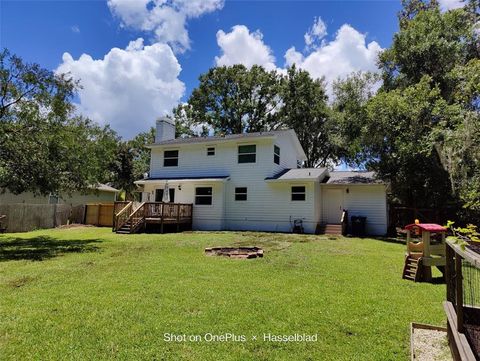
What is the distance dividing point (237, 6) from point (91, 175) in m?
10.6

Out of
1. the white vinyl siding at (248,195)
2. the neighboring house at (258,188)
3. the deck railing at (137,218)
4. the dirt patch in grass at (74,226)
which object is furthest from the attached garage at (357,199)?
the dirt patch in grass at (74,226)

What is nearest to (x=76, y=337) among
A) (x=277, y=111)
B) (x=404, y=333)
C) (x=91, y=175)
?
(x=404, y=333)

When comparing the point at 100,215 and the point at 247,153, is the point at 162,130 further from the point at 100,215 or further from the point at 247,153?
the point at 247,153

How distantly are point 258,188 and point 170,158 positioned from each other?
675 centimetres

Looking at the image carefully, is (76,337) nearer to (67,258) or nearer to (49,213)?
(67,258)

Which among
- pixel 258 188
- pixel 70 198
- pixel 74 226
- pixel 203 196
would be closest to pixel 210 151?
pixel 203 196

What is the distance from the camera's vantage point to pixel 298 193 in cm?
1759

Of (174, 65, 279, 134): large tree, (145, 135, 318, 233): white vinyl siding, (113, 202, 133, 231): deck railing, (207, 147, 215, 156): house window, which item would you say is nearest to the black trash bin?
(145, 135, 318, 233): white vinyl siding

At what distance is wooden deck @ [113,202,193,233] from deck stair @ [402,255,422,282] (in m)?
12.3

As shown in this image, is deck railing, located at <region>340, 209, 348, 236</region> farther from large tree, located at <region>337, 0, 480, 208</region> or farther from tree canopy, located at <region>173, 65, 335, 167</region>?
tree canopy, located at <region>173, 65, 335, 167</region>

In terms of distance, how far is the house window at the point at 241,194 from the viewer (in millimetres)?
18797

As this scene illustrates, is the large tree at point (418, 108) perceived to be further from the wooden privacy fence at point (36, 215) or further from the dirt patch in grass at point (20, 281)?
the wooden privacy fence at point (36, 215)

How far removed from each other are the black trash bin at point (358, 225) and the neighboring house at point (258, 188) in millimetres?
991

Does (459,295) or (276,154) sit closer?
(459,295)
